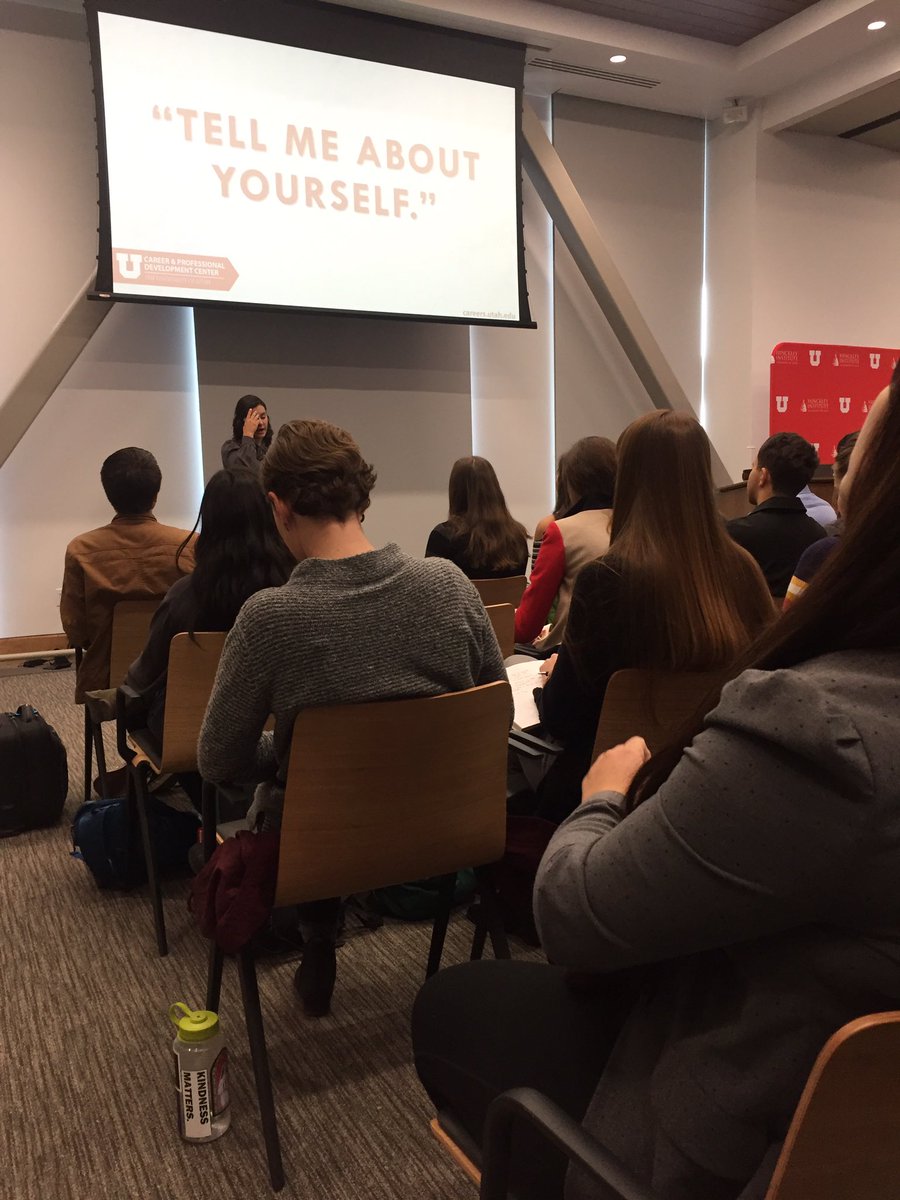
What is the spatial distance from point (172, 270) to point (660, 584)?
418cm

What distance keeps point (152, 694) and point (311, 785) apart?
1011 millimetres

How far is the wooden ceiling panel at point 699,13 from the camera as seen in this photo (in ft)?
18.1

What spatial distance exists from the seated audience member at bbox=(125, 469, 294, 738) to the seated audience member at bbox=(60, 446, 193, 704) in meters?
0.66

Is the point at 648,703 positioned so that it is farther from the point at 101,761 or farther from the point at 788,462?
the point at 101,761

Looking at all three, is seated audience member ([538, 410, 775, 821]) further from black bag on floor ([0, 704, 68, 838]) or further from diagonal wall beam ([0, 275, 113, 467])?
diagonal wall beam ([0, 275, 113, 467])

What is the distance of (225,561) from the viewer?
2133 mm

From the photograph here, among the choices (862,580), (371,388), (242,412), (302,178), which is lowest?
(862,580)

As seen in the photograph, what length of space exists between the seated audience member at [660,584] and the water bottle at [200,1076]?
84 centimetres

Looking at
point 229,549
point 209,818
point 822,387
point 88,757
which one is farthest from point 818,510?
point 822,387

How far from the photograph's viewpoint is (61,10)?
4930 mm

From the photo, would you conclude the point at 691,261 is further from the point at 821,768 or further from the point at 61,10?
the point at 821,768

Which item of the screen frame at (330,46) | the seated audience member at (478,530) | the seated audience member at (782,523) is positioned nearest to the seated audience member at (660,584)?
the seated audience member at (782,523)

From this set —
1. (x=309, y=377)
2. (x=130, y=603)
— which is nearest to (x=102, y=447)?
(x=309, y=377)

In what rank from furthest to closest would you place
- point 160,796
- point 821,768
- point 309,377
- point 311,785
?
1. point 309,377
2. point 160,796
3. point 311,785
4. point 821,768
